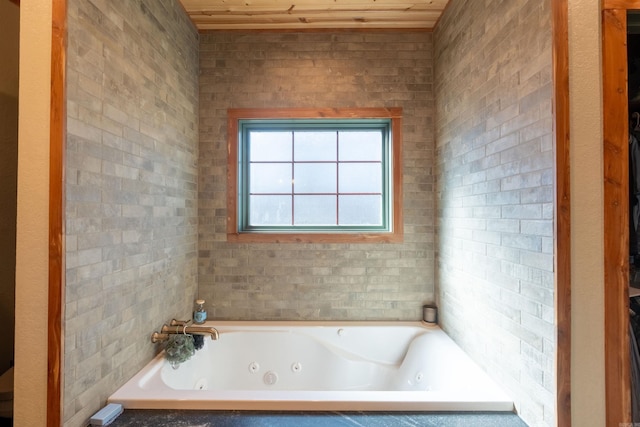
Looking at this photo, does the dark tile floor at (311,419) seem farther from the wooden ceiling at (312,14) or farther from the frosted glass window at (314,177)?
the wooden ceiling at (312,14)

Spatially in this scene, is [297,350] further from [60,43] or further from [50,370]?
[60,43]

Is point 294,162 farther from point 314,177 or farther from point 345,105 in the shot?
point 345,105

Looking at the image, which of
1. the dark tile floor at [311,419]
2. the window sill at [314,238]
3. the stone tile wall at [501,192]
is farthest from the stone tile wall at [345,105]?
the dark tile floor at [311,419]

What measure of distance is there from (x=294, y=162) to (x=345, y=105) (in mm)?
538

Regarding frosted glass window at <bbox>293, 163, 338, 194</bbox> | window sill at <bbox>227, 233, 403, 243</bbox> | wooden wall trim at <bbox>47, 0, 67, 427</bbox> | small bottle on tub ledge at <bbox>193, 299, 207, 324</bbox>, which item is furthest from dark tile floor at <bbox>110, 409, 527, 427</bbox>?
frosted glass window at <bbox>293, 163, 338, 194</bbox>

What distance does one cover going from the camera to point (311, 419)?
3.75 ft

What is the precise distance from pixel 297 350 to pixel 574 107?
185 centimetres

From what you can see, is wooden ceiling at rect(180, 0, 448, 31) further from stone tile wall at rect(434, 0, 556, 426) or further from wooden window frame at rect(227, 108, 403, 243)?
wooden window frame at rect(227, 108, 403, 243)

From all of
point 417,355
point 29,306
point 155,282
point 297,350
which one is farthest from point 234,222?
point 417,355

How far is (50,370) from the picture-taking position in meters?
0.96

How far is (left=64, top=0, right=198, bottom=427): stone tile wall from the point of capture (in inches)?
41.0

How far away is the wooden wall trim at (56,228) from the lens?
0.96 meters

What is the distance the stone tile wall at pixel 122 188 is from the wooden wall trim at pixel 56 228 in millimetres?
29

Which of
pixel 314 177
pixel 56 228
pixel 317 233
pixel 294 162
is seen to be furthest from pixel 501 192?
pixel 56 228
